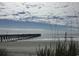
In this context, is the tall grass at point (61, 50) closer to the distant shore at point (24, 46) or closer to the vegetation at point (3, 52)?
the distant shore at point (24, 46)

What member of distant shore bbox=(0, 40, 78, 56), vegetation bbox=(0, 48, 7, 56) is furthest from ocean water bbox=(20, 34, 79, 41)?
vegetation bbox=(0, 48, 7, 56)

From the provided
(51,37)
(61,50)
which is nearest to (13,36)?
(51,37)

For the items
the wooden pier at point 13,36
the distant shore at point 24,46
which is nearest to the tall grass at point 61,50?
the distant shore at point 24,46

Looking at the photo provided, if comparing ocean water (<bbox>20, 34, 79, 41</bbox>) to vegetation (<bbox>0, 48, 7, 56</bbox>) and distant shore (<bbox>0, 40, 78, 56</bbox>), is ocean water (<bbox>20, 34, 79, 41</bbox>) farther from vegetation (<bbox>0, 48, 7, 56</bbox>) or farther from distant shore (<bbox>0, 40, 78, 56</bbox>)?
vegetation (<bbox>0, 48, 7, 56</bbox>)

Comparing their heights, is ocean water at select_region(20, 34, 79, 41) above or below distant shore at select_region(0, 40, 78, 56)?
above

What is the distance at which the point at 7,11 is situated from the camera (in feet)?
5.50

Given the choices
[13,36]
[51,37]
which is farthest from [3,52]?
[51,37]

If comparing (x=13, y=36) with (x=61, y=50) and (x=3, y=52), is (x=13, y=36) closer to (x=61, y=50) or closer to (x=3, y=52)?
(x=3, y=52)

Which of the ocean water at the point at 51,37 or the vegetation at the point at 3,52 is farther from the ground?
the ocean water at the point at 51,37

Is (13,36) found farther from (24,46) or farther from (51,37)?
(51,37)

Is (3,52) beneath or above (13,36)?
beneath

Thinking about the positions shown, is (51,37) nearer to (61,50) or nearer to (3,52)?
(61,50)

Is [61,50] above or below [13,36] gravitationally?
below

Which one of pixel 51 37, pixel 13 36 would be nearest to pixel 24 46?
pixel 13 36
